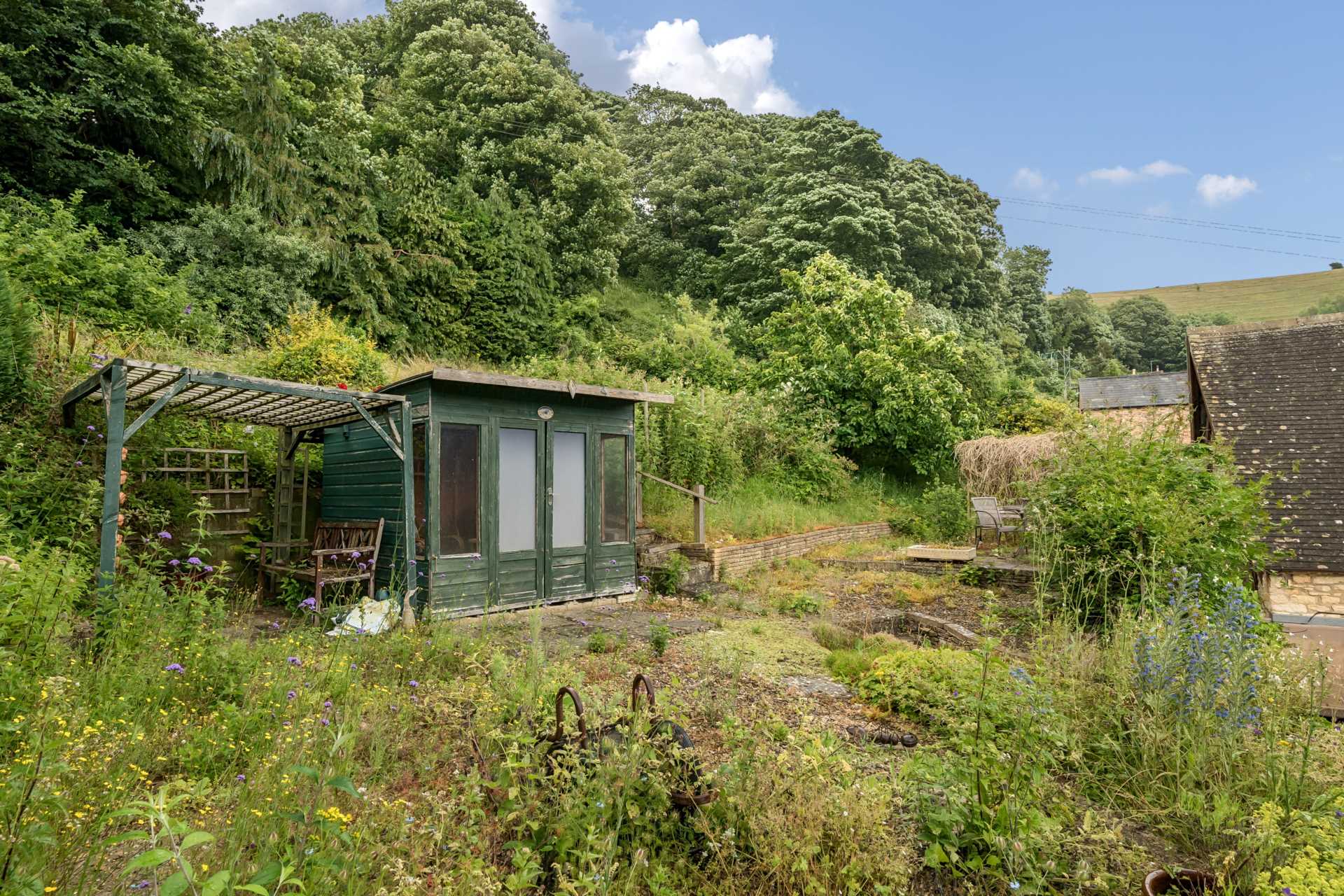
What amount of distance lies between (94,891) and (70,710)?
110 centimetres

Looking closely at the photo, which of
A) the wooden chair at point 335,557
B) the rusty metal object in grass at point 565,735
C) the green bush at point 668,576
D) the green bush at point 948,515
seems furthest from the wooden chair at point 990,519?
the rusty metal object in grass at point 565,735

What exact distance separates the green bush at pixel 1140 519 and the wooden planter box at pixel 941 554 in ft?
11.8

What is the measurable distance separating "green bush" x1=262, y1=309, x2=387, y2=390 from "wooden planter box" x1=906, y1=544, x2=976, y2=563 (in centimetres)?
889

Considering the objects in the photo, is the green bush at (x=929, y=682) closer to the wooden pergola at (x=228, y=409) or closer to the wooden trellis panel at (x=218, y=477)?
the wooden pergola at (x=228, y=409)

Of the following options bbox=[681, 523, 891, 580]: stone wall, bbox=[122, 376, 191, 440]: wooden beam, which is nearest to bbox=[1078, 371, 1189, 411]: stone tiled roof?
bbox=[681, 523, 891, 580]: stone wall

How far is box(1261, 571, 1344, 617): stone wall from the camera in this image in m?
9.20

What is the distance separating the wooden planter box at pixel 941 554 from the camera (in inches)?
445

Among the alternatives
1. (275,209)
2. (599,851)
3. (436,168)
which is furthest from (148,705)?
(436,168)

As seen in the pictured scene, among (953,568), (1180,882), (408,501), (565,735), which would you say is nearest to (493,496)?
(408,501)

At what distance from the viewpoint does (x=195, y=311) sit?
10.4 metres

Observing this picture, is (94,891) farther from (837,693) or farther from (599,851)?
(837,693)

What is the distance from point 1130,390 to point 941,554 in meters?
19.8

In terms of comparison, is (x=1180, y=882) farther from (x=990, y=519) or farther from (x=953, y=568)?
(x=990, y=519)

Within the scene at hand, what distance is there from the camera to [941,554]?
11508 millimetres
